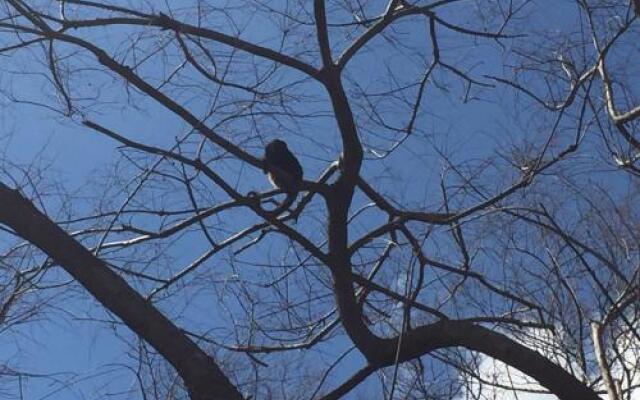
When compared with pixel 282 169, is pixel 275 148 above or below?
above

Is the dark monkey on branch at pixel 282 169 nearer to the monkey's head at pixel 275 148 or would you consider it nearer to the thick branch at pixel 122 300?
the monkey's head at pixel 275 148

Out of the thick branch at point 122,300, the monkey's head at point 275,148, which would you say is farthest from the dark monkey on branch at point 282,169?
the thick branch at point 122,300

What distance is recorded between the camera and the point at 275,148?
4.04m

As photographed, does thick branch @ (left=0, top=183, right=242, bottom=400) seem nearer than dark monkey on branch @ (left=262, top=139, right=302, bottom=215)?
Yes

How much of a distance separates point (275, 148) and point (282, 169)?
0.45 metres

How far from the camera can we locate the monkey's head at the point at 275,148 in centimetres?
374

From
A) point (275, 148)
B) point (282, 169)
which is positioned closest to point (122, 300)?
point (282, 169)

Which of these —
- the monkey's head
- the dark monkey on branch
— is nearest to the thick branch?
the dark monkey on branch

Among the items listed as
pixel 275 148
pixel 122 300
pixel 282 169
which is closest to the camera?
pixel 122 300

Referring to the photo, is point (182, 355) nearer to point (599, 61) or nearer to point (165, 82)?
point (165, 82)

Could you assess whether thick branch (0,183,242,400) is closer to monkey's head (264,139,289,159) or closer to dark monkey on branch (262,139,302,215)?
dark monkey on branch (262,139,302,215)

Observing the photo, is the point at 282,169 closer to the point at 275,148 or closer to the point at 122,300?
the point at 275,148

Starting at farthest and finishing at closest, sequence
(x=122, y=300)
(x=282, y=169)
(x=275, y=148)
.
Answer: (x=275, y=148) → (x=282, y=169) → (x=122, y=300)

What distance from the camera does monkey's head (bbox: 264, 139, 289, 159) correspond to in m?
3.74
